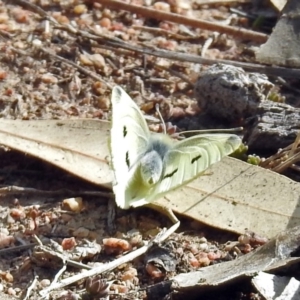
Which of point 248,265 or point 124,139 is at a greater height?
point 124,139

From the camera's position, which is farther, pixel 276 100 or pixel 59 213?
pixel 276 100

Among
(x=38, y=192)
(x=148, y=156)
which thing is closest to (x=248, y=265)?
(x=148, y=156)

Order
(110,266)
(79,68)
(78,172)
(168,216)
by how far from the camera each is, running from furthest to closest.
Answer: (79,68), (78,172), (168,216), (110,266)

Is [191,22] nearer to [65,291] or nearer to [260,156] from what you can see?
A: [260,156]

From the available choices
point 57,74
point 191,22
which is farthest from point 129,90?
point 191,22

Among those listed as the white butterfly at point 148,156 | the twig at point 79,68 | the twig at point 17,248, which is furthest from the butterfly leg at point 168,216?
the twig at point 79,68

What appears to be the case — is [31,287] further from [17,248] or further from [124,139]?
[124,139]
